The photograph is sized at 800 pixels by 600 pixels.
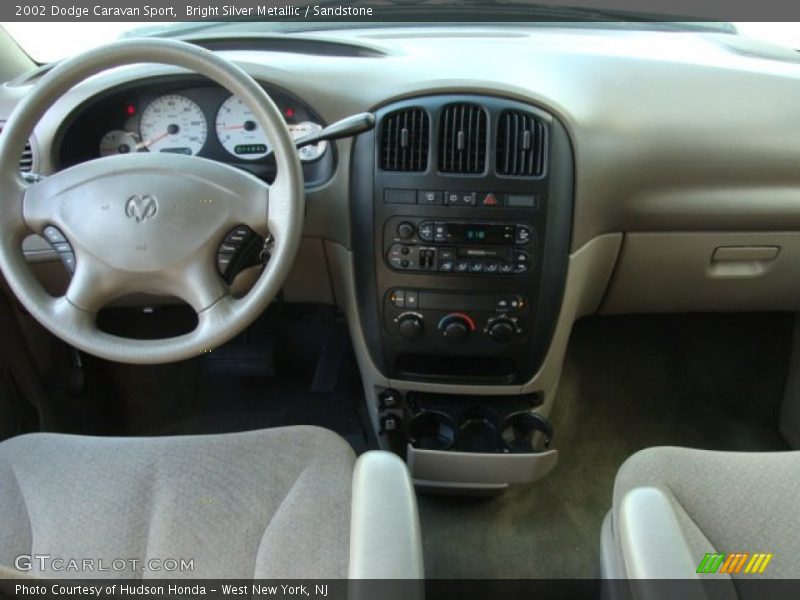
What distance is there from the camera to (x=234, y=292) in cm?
112

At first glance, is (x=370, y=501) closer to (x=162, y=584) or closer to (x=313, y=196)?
(x=162, y=584)

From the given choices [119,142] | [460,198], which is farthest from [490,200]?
[119,142]

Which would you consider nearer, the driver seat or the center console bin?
the driver seat

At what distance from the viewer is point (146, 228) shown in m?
1.01

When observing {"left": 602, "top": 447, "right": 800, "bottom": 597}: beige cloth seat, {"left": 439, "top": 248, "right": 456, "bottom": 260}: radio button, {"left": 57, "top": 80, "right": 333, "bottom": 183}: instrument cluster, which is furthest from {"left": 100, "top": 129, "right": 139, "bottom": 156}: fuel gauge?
{"left": 602, "top": 447, "right": 800, "bottom": 597}: beige cloth seat

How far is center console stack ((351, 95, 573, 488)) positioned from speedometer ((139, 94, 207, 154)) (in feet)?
1.09

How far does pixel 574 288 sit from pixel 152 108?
0.89 meters

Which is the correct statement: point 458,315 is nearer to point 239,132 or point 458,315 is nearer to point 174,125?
point 239,132

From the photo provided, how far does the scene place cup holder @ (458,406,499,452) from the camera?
143 centimetres

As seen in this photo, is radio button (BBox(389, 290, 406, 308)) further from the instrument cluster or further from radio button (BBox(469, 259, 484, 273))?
the instrument cluster

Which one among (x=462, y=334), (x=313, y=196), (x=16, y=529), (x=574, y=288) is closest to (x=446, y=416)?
(x=462, y=334)

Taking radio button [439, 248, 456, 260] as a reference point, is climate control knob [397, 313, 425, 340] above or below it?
below

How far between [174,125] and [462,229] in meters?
0.60

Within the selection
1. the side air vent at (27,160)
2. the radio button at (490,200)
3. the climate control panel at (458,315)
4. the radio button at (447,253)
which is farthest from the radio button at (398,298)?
the side air vent at (27,160)
